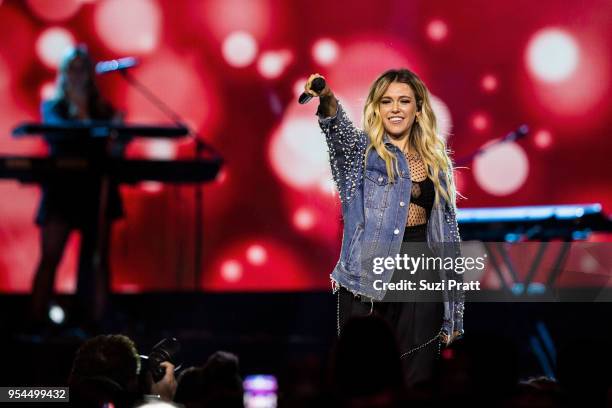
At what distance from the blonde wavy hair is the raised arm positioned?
0.05 m

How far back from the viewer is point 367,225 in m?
3.47

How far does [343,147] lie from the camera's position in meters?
3.50

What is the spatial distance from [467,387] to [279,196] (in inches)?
260

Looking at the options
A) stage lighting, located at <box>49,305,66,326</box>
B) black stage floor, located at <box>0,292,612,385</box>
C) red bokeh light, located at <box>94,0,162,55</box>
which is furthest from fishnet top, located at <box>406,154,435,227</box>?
red bokeh light, located at <box>94,0,162,55</box>

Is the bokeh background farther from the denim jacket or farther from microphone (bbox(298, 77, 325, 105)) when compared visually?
microphone (bbox(298, 77, 325, 105))

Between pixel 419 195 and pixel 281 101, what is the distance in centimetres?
514

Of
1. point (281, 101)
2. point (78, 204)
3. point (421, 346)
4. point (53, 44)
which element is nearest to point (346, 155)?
point (421, 346)

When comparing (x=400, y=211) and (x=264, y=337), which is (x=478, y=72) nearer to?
(x=264, y=337)

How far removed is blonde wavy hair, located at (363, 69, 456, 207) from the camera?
140 inches

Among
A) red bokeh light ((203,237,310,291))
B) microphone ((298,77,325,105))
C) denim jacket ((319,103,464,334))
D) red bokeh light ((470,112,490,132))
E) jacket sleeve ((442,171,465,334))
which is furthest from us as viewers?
red bokeh light ((203,237,310,291))

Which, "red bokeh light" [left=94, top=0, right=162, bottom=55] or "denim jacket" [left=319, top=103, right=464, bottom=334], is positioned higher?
"red bokeh light" [left=94, top=0, right=162, bottom=55]

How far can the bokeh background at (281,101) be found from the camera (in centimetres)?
817

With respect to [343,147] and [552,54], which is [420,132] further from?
[552,54]

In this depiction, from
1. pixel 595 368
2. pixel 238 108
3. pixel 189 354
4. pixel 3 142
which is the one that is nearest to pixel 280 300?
pixel 189 354
